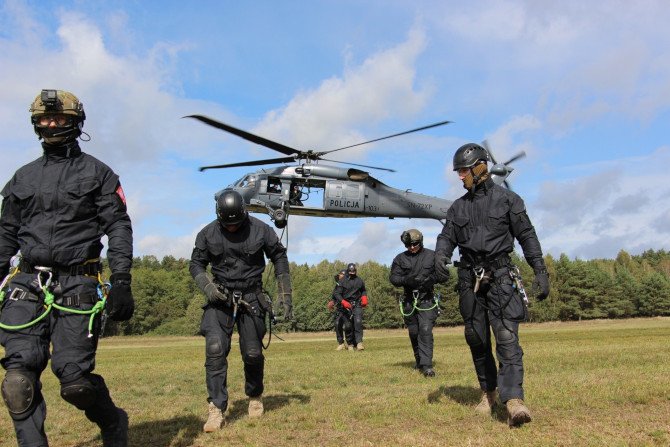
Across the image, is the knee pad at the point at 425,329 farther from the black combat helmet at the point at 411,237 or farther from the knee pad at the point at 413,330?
the black combat helmet at the point at 411,237

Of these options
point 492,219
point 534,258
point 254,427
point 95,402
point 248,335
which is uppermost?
point 492,219

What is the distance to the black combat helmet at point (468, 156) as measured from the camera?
6586 mm

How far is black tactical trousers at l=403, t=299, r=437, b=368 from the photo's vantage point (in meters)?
10.7

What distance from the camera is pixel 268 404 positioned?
A: 8.08 metres

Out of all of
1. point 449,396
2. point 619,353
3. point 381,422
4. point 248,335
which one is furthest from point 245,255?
point 619,353

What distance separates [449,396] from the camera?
303 inches

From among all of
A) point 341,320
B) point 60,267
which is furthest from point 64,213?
point 341,320

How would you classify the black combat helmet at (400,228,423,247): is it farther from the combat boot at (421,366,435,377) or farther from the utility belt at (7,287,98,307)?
the utility belt at (7,287,98,307)

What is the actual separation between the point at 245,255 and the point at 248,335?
0.93 meters

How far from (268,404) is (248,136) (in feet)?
59.1

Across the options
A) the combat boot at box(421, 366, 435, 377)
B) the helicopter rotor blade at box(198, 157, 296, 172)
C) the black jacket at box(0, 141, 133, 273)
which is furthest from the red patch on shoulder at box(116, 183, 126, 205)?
the helicopter rotor blade at box(198, 157, 296, 172)

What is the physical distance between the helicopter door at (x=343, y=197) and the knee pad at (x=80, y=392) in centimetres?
2376

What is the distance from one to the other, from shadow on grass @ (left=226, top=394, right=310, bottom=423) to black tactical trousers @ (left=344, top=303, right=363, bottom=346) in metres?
10.5

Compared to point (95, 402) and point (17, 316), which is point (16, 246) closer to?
point (17, 316)
